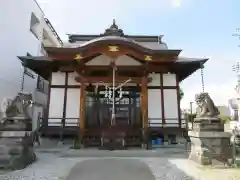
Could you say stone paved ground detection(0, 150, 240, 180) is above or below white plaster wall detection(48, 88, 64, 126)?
below

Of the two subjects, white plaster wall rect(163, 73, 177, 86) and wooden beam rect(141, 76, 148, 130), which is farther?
white plaster wall rect(163, 73, 177, 86)

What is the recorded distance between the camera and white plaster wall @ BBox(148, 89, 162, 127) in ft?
38.0

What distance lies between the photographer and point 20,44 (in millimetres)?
12914

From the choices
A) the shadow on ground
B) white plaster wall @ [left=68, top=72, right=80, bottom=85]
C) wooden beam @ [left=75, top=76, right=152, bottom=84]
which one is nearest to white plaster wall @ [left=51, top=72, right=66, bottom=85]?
white plaster wall @ [left=68, top=72, right=80, bottom=85]

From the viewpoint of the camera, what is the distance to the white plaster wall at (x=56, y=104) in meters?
11.5

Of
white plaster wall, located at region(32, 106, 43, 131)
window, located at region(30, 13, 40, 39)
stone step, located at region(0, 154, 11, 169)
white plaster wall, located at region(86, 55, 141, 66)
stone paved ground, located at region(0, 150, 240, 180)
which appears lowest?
stone paved ground, located at region(0, 150, 240, 180)

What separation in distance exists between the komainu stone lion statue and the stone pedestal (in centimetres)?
20

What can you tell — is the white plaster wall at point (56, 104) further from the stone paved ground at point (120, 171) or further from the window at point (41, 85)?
the stone paved ground at point (120, 171)

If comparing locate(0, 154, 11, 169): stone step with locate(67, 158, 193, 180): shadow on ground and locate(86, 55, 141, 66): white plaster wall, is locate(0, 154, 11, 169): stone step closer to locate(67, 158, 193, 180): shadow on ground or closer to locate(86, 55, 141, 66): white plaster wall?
locate(67, 158, 193, 180): shadow on ground

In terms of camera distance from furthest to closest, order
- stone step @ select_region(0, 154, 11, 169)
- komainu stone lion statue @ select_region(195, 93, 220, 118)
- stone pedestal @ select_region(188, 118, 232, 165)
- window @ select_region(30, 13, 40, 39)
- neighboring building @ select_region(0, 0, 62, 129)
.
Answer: window @ select_region(30, 13, 40, 39) → neighboring building @ select_region(0, 0, 62, 129) → komainu stone lion statue @ select_region(195, 93, 220, 118) → stone pedestal @ select_region(188, 118, 232, 165) → stone step @ select_region(0, 154, 11, 169)

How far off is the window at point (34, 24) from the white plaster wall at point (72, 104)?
5915mm

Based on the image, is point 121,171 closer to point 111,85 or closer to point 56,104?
point 111,85

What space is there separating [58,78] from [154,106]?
18.5 feet

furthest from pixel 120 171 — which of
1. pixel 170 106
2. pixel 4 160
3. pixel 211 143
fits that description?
pixel 170 106
